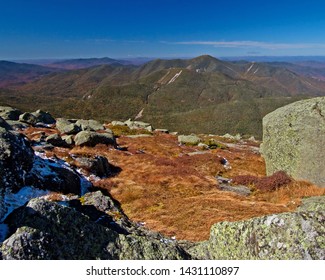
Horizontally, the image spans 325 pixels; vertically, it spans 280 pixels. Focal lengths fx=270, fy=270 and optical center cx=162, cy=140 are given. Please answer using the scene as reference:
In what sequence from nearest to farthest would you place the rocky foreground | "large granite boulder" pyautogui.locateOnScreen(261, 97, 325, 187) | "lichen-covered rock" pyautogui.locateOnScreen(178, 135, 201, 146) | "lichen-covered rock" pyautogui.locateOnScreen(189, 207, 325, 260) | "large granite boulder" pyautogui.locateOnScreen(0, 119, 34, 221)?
1. "lichen-covered rock" pyautogui.locateOnScreen(189, 207, 325, 260)
2. the rocky foreground
3. "large granite boulder" pyautogui.locateOnScreen(0, 119, 34, 221)
4. "large granite boulder" pyautogui.locateOnScreen(261, 97, 325, 187)
5. "lichen-covered rock" pyautogui.locateOnScreen(178, 135, 201, 146)

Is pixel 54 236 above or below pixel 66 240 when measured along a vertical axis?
above

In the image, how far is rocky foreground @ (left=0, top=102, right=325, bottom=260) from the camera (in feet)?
24.9

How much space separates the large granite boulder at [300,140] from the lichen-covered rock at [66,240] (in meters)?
17.8

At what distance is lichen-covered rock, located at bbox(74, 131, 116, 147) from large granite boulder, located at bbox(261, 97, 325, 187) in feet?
73.3

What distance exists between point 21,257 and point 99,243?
2.14m

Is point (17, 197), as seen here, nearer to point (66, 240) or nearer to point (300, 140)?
point (66, 240)

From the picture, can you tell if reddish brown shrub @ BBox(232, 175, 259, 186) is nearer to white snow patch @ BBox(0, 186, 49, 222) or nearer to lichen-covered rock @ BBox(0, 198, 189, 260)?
white snow patch @ BBox(0, 186, 49, 222)

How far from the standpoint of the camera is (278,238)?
7602 mm

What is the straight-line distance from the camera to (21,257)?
7.16 m

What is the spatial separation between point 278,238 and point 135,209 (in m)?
13.1

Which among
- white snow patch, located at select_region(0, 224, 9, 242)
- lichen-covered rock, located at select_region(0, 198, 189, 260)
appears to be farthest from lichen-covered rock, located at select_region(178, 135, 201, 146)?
white snow patch, located at select_region(0, 224, 9, 242)

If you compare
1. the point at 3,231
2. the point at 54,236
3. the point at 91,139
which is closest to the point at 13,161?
the point at 3,231

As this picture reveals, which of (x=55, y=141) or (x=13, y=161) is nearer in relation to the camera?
(x=13, y=161)

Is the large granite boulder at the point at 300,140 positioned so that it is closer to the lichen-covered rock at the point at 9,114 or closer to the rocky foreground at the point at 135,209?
the rocky foreground at the point at 135,209
